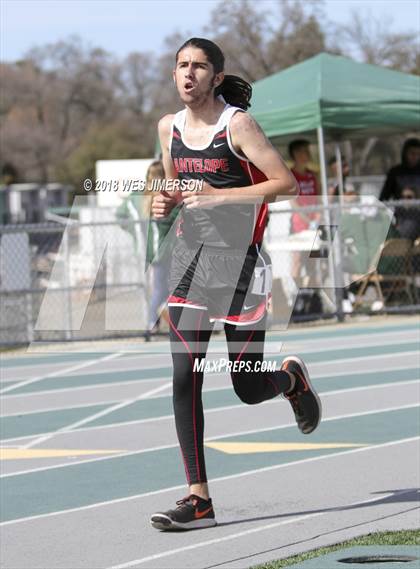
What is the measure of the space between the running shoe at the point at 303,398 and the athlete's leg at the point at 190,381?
28.1 inches

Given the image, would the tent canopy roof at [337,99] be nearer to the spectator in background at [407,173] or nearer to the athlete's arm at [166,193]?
the spectator in background at [407,173]

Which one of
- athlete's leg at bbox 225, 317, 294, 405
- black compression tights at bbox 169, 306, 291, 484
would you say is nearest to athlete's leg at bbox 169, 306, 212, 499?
black compression tights at bbox 169, 306, 291, 484

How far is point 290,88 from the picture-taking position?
16.0 meters

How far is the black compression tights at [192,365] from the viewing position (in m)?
5.51

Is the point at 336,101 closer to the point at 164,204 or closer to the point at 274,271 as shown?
the point at 274,271

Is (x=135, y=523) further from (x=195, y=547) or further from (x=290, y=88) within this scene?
(x=290, y=88)

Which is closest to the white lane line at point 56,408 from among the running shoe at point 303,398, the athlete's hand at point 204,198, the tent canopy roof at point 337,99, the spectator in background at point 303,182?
the running shoe at point 303,398

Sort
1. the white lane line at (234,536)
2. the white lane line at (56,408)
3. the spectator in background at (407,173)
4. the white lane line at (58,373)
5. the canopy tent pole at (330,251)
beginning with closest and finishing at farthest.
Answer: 1. the white lane line at (234,536)
2. the white lane line at (56,408)
3. the white lane line at (58,373)
4. the canopy tent pole at (330,251)
5. the spectator in background at (407,173)

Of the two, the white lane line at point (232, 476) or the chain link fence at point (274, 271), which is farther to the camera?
the chain link fence at point (274, 271)

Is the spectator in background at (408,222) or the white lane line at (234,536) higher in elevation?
the spectator in background at (408,222)

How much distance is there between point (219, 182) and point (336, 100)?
1034 centimetres

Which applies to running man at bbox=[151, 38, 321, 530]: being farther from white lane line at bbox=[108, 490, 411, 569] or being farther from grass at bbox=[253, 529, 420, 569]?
grass at bbox=[253, 529, 420, 569]

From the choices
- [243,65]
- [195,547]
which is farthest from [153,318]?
[243,65]

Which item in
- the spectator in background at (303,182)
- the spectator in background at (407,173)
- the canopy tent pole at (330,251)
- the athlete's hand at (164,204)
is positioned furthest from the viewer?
the spectator in background at (407,173)
